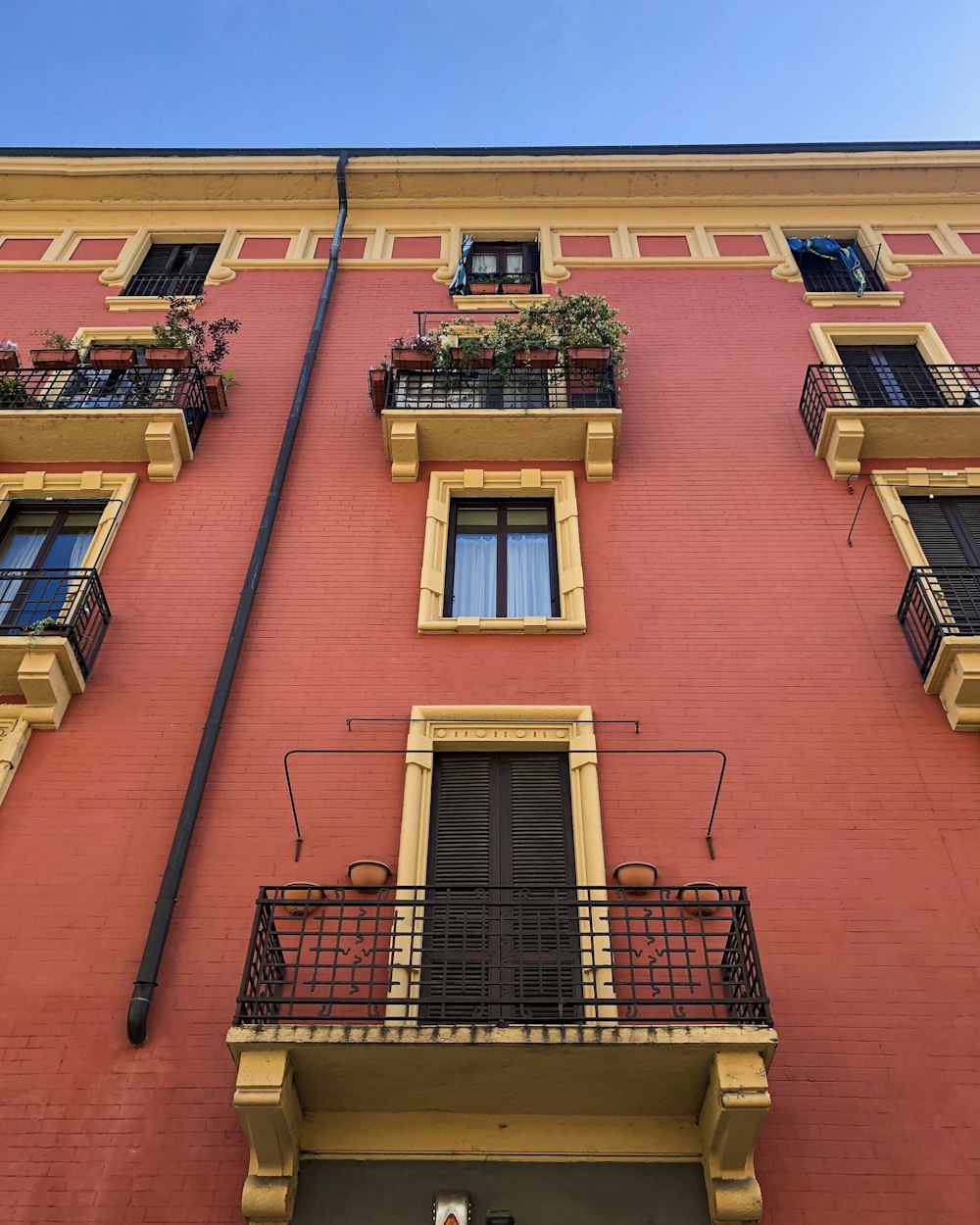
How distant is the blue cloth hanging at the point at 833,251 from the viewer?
17.5 m

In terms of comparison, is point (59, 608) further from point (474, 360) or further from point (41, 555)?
point (474, 360)

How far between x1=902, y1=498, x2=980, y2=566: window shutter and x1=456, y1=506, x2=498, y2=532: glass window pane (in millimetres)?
5322

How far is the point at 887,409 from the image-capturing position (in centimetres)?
1356

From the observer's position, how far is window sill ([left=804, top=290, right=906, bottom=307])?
1677 cm

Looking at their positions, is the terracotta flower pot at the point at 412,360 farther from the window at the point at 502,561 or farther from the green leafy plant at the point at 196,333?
the green leafy plant at the point at 196,333

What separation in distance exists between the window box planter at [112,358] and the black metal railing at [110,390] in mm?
158

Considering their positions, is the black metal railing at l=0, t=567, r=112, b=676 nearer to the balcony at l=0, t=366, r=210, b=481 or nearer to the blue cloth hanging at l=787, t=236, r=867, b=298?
the balcony at l=0, t=366, r=210, b=481

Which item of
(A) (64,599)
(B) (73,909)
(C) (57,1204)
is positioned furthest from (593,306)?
(C) (57,1204)

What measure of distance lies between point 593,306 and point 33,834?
33.4 ft

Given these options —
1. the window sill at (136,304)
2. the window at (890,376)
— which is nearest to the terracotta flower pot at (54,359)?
the window sill at (136,304)

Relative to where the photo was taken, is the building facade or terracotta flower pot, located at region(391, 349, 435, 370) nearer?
the building facade

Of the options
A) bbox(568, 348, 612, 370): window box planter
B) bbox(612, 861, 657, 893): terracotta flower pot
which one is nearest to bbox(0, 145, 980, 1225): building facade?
bbox(612, 861, 657, 893): terracotta flower pot

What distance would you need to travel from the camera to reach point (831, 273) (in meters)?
17.8

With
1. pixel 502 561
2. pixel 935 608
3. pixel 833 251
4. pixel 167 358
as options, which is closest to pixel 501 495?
pixel 502 561
